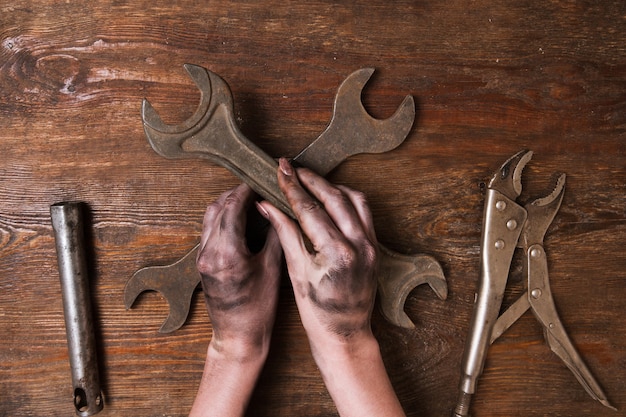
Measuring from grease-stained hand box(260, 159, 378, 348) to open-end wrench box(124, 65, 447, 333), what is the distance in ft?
0.16

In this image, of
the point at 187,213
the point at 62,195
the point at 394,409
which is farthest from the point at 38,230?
the point at 394,409

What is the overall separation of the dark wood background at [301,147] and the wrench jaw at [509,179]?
1.3 inches

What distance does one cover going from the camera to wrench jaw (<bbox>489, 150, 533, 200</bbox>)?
3.30ft

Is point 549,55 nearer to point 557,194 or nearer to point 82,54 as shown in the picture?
point 557,194

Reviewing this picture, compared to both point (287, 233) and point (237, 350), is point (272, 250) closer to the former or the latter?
point (287, 233)

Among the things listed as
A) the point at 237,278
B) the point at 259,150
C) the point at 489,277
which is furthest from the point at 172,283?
the point at 489,277

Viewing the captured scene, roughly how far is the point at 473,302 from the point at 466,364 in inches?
4.7

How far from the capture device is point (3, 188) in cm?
100

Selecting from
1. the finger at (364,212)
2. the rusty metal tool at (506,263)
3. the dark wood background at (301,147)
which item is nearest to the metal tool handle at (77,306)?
the dark wood background at (301,147)

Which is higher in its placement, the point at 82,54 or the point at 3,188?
the point at 82,54

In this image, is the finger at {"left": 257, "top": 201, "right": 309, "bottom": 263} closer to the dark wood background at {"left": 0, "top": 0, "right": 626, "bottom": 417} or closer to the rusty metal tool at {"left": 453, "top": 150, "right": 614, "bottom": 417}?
the dark wood background at {"left": 0, "top": 0, "right": 626, "bottom": 417}

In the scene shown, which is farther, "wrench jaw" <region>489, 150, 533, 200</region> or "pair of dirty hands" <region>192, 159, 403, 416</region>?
"wrench jaw" <region>489, 150, 533, 200</region>

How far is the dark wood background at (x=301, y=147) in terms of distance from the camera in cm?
99

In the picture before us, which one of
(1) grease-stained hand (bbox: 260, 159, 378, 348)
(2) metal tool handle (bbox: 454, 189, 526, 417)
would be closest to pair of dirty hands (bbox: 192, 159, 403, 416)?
(1) grease-stained hand (bbox: 260, 159, 378, 348)
